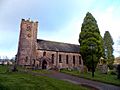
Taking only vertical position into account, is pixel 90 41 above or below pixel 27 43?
below

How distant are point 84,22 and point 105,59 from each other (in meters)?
21.8

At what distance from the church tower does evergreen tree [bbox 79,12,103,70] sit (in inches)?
555

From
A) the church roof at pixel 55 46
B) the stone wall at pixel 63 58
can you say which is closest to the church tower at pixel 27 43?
the church roof at pixel 55 46

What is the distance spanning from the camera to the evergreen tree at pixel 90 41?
1617 inches

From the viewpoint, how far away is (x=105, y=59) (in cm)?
6078

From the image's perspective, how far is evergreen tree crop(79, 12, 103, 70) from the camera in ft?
135

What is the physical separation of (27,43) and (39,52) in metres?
4.57

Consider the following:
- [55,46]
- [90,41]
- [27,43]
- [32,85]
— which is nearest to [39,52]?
[27,43]

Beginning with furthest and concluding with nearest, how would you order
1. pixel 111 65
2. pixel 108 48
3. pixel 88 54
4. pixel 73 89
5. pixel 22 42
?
pixel 108 48 → pixel 111 65 → pixel 22 42 → pixel 88 54 → pixel 73 89

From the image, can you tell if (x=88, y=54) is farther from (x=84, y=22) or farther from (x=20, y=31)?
(x=20, y=31)

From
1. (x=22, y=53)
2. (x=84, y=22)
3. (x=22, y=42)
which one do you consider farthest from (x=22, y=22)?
(x=84, y=22)

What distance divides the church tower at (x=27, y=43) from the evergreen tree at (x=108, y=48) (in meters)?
27.2

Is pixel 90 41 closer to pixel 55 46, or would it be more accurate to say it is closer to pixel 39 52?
pixel 55 46

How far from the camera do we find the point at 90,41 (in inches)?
1630
